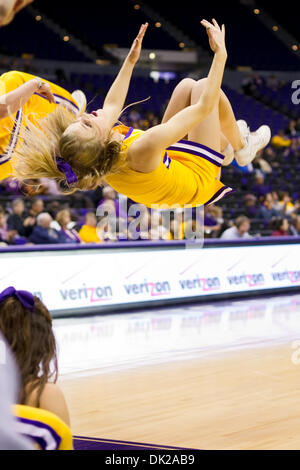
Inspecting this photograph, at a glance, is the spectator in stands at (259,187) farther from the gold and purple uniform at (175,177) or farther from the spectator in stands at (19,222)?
the gold and purple uniform at (175,177)

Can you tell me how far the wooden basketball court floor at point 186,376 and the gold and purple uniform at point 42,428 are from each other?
8.00 feet

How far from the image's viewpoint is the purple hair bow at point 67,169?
3219mm

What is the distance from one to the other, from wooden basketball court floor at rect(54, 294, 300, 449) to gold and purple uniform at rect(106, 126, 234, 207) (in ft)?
4.63

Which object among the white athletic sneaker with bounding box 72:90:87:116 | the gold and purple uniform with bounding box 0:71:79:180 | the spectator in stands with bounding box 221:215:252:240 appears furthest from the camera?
the spectator in stands with bounding box 221:215:252:240

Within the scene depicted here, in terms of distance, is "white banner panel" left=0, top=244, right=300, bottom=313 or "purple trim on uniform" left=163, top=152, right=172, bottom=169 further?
"white banner panel" left=0, top=244, right=300, bottom=313

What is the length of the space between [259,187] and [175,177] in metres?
10.6

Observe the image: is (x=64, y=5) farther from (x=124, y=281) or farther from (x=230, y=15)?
(x=124, y=281)

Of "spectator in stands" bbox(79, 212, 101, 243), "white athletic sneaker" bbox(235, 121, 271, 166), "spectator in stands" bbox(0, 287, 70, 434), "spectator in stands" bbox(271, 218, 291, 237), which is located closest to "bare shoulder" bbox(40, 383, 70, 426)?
"spectator in stands" bbox(0, 287, 70, 434)

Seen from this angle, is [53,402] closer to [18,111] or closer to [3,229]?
[18,111]

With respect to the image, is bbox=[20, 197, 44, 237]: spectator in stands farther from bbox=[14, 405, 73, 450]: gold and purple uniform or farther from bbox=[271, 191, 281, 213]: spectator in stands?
bbox=[14, 405, 73, 450]: gold and purple uniform

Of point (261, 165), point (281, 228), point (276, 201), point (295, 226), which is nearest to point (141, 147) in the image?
point (281, 228)

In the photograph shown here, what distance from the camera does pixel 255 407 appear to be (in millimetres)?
4805

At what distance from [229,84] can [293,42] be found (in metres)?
3.61

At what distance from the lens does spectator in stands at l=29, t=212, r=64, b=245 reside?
344 inches
